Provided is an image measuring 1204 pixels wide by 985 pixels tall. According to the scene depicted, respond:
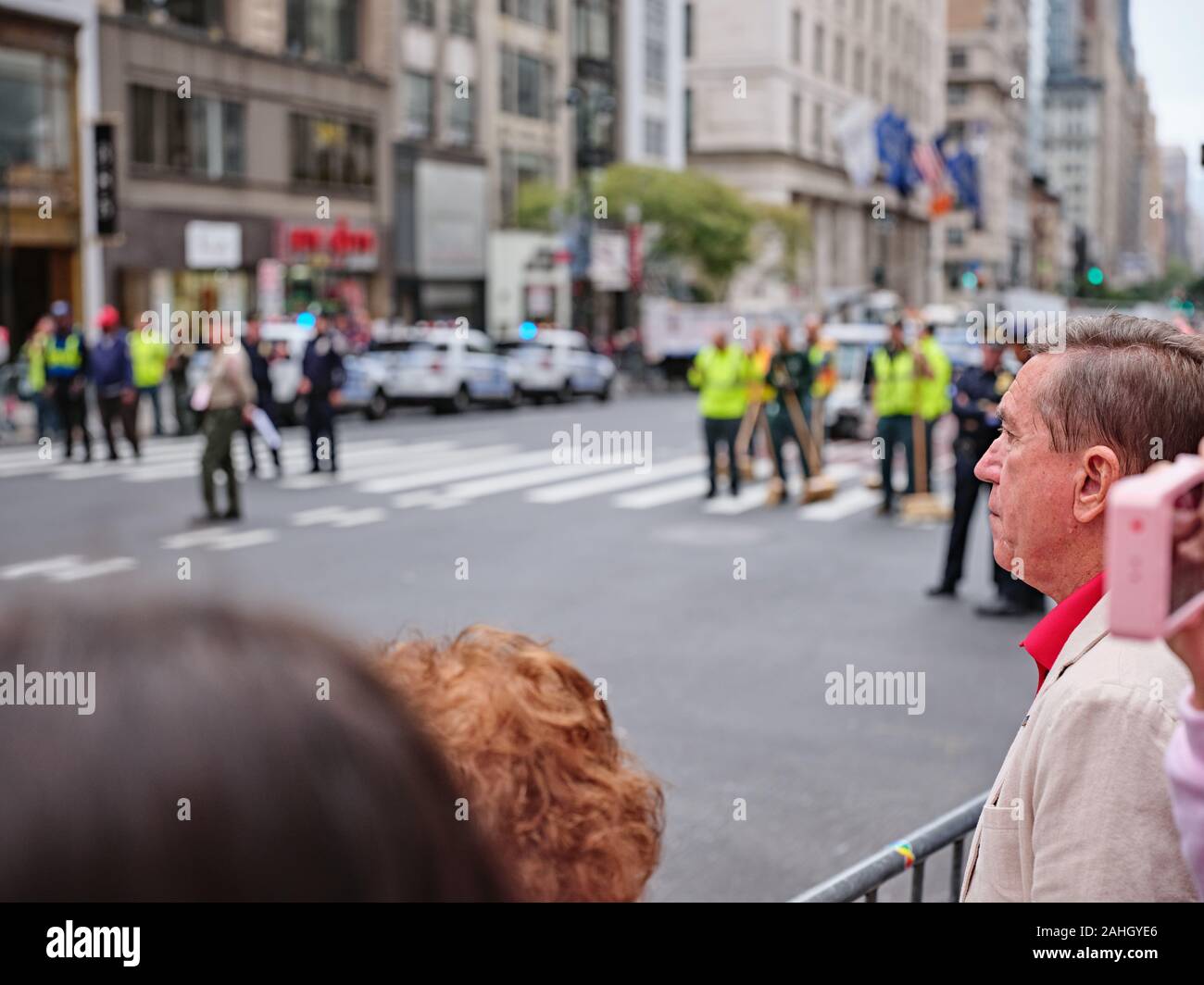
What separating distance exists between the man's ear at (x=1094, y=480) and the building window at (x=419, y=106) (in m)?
46.5

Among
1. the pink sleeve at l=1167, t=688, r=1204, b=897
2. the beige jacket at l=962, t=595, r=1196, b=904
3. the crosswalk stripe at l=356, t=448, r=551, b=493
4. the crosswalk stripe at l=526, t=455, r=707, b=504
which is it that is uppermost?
the pink sleeve at l=1167, t=688, r=1204, b=897

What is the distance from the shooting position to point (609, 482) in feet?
63.3

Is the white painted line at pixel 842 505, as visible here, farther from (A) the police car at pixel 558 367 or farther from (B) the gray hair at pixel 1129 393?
(A) the police car at pixel 558 367

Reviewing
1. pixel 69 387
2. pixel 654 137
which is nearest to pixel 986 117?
pixel 654 137

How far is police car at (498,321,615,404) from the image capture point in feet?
115

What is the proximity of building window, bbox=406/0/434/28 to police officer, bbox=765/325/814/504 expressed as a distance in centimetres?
3238

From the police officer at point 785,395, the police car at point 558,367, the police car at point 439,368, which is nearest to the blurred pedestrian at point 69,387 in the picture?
the police car at point 439,368

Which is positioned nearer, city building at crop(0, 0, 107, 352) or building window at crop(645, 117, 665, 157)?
city building at crop(0, 0, 107, 352)

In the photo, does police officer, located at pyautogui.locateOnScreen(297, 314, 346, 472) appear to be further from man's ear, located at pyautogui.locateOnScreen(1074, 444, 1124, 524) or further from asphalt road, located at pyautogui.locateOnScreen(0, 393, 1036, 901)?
man's ear, located at pyautogui.locateOnScreen(1074, 444, 1124, 524)

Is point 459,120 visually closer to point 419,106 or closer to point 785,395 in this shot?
point 419,106

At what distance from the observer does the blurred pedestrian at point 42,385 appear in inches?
880

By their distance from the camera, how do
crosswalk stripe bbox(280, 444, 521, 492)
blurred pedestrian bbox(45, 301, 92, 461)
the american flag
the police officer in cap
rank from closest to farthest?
the police officer in cap
crosswalk stripe bbox(280, 444, 521, 492)
blurred pedestrian bbox(45, 301, 92, 461)
the american flag

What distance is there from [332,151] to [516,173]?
10645mm

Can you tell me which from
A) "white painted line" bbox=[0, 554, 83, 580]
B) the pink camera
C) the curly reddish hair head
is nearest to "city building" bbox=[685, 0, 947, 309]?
"white painted line" bbox=[0, 554, 83, 580]
